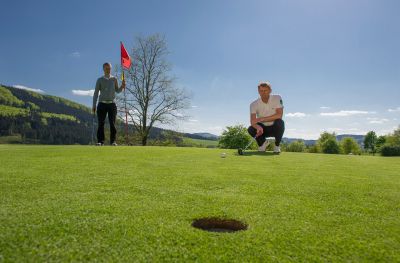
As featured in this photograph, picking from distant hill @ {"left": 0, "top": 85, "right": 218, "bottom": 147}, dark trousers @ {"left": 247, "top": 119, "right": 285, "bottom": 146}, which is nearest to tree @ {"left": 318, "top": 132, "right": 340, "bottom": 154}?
distant hill @ {"left": 0, "top": 85, "right": 218, "bottom": 147}

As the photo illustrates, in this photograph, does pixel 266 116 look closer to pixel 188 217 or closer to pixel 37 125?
pixel 188 217

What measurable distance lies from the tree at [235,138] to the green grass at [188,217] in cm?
6188

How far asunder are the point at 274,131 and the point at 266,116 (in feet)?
1.72

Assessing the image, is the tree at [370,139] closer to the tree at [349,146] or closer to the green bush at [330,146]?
the tree at [349,146]

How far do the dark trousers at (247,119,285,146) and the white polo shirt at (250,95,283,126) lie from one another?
13cm

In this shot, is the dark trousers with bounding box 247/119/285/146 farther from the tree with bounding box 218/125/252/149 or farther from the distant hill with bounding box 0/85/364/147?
the distant hill with bounding box 0/85/364/147

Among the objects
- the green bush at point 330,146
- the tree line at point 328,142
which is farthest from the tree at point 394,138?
the green bush at point 330,146

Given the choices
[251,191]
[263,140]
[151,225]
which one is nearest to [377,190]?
[251,191]

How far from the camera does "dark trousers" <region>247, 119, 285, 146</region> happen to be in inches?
351

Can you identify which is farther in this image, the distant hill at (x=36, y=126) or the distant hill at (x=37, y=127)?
the distant hill at (x=36, y=126)

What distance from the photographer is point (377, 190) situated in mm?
3299

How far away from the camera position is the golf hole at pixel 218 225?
223cm

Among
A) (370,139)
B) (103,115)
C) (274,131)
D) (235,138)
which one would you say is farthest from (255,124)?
(370,139)

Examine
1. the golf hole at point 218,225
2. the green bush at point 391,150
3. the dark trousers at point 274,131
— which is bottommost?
the golf hole at point 218,225
